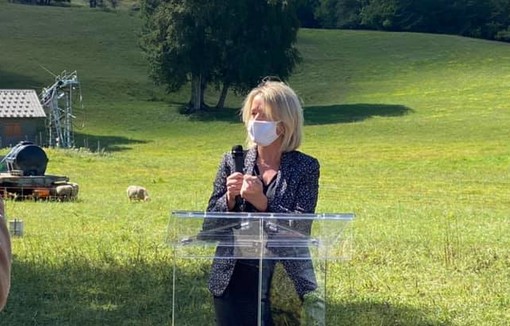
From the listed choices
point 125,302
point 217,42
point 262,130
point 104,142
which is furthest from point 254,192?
point 217,42

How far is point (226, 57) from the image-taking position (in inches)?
2446

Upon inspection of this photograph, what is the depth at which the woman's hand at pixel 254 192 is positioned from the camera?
15.7 feet

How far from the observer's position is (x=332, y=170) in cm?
3192

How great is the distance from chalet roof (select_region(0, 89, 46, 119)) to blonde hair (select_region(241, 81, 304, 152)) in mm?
43987

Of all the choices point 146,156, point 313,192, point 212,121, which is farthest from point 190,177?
point 212,121

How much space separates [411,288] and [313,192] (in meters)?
3.95

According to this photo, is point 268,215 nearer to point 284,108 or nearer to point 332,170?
point 284,108

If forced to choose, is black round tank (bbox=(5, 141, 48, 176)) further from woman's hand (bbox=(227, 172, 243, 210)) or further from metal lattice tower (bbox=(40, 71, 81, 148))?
metal lattice tower (bbox=(40, 71, 81, 148))

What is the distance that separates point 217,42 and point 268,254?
57298mm

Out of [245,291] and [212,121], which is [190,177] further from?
[212,121]

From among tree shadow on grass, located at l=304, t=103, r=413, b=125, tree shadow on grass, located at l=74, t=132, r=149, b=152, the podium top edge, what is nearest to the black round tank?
the podium top edge

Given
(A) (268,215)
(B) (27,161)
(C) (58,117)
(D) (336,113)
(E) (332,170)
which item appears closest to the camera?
(A) (268,215)

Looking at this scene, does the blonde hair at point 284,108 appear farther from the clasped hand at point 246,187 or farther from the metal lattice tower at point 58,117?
the metal lattice tower at point 58,117

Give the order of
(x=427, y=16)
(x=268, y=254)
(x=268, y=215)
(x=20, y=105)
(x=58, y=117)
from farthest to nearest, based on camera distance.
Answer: (x=427, y=16), (x=20, y=105), (x=58, y=117), (x=268, y=254), (x=268, y=215)
